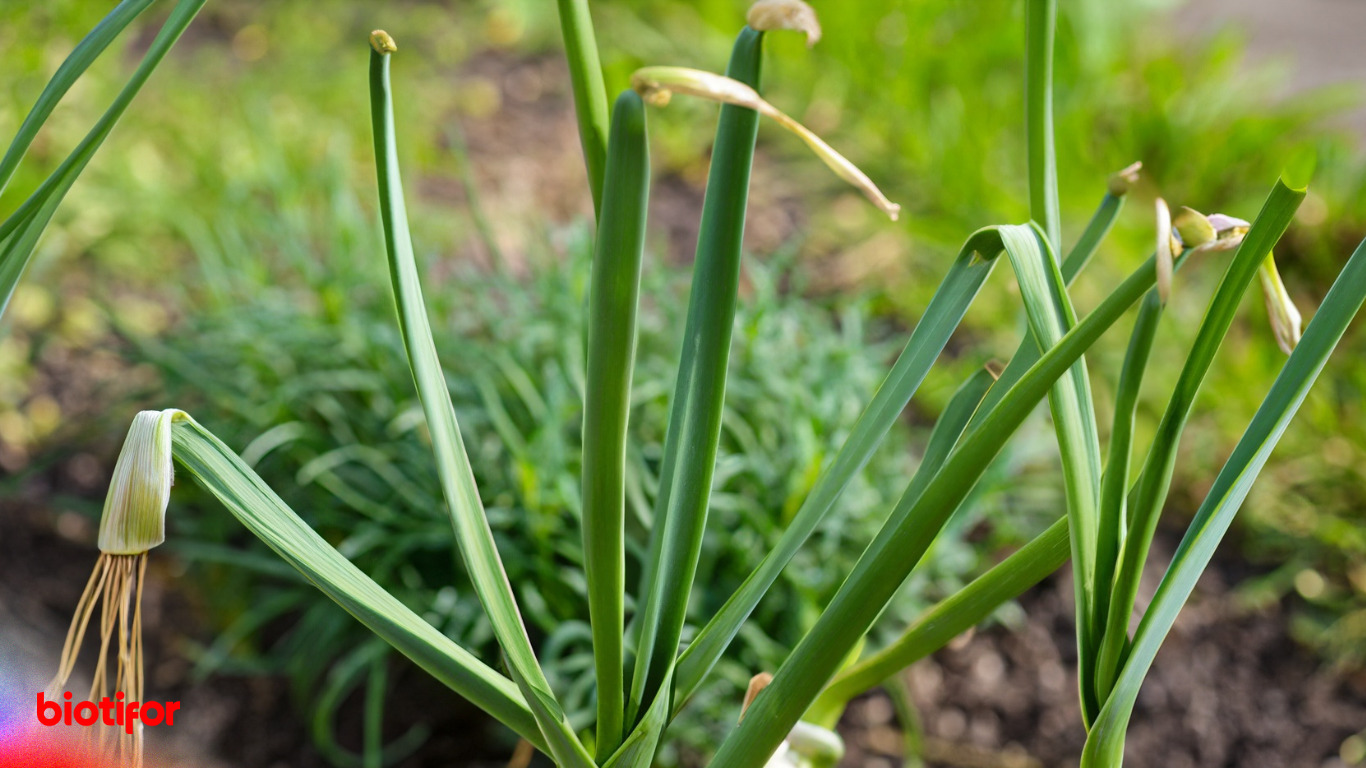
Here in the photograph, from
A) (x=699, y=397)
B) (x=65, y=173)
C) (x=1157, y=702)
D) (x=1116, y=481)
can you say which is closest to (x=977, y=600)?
(x=1116, y=481)

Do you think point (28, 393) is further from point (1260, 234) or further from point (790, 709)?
point (1260, 234)

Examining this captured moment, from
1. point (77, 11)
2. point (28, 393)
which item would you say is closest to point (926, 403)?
point (28, 393)

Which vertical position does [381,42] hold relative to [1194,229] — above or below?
above

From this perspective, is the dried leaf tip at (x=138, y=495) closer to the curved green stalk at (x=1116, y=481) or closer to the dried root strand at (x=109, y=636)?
the dried root strand at (x=109, y=636)

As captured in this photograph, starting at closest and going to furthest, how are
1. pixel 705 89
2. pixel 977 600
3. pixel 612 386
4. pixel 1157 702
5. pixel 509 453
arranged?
pixel 705 89
pixel 612 386
pixel 977 600
pixel 509 453
pixel 1157 702

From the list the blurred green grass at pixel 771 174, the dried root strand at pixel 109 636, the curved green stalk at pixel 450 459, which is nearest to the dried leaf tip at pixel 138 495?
the dried root strand at pixel 109 636

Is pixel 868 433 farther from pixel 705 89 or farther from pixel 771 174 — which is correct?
pixel 771 174

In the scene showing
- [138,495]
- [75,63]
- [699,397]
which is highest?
[75,63]
